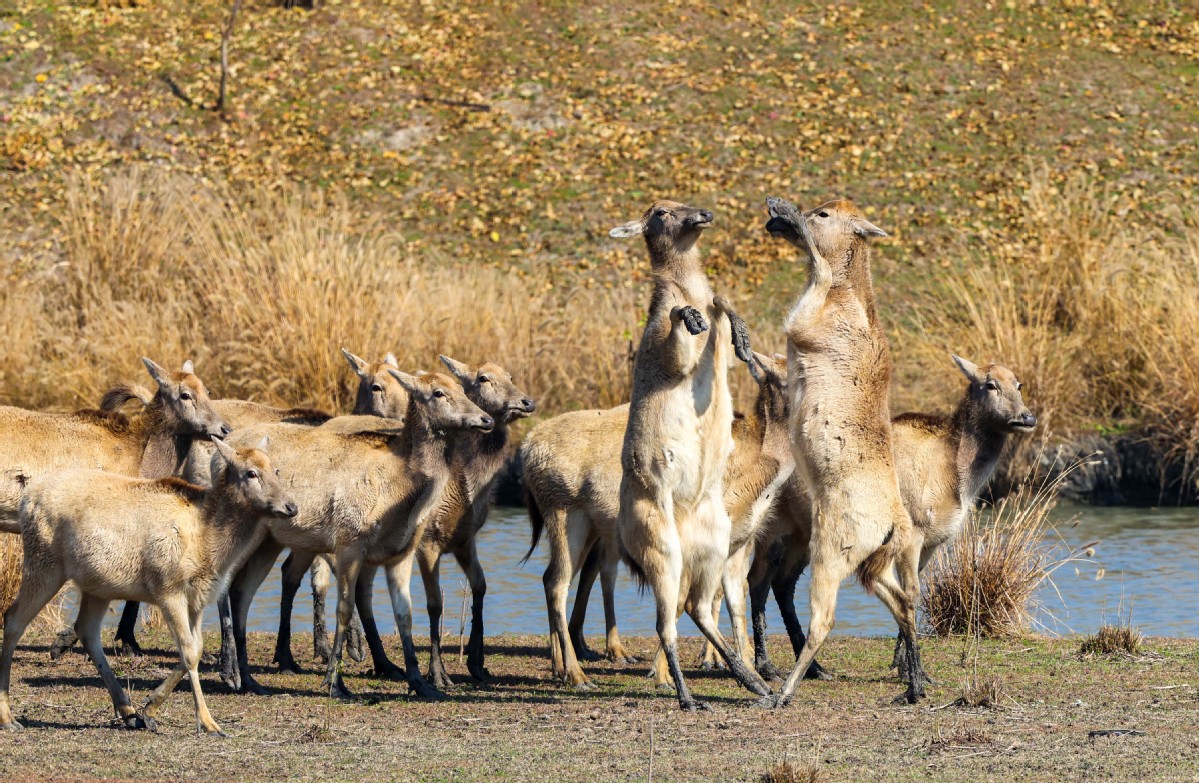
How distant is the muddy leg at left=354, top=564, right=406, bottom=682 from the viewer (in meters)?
11.0

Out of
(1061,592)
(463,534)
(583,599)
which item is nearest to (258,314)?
(583,599)

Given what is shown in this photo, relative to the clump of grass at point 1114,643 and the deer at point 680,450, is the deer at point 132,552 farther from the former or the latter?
the clump of grass at point 1114,643

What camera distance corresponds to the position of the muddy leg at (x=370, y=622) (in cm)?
1095

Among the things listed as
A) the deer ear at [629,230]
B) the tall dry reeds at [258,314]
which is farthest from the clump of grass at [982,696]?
the tall dry reeds at [258,314]

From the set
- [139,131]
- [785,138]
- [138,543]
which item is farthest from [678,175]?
[138,543]

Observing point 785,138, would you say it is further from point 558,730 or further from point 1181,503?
point 558,730

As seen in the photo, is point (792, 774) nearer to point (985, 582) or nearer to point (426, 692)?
point (426, 692)

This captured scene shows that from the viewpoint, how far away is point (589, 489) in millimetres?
11062

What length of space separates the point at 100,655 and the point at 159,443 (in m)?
3.06

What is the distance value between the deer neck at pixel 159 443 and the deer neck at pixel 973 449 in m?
5.71

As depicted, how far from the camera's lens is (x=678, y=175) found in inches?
1214

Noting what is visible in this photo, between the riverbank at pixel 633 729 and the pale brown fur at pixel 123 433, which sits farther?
the pale brown fur at pixel 123 433

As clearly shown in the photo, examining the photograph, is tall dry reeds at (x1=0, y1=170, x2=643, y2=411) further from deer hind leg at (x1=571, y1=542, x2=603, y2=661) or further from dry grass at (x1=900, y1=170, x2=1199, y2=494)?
deer hind leg at (x1=571, y1=542, x2=603, y2=661)

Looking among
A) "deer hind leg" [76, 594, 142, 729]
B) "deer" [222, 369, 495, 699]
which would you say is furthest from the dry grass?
"deer hind leg" [76, 594, 142, 729]
